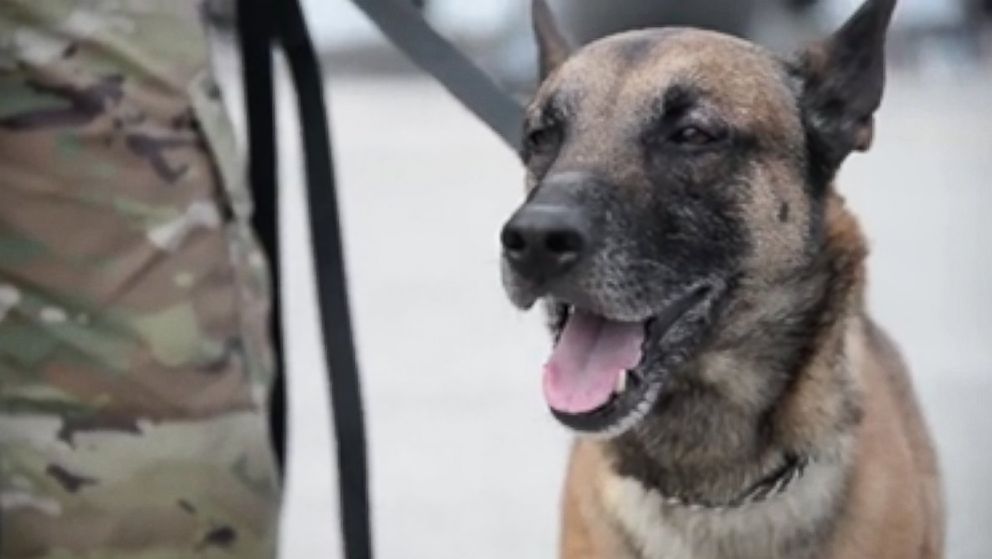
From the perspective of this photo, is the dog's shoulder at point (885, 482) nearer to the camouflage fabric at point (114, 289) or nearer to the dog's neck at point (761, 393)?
the dog's neck at point (761, 393)

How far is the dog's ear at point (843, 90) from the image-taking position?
3.18m

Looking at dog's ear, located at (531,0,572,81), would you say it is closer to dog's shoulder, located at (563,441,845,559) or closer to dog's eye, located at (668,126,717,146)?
dog's eye, located at (668,126,717,146)

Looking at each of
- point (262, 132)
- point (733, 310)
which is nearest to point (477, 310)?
point (733, 310)

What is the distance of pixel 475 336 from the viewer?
22.1 feet

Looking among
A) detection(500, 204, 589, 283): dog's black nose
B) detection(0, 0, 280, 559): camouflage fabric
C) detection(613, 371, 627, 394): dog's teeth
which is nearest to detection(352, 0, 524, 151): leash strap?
detection(500, 204, 589, 283): dog's black nose

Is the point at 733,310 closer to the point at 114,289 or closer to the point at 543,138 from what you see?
the point at 543,138

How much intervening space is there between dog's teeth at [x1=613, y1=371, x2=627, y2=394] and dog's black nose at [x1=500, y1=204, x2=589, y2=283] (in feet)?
0.52

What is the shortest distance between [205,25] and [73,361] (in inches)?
13.9

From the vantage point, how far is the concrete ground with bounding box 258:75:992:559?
5020 millimetres

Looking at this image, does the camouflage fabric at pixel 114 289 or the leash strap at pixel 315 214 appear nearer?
the camouflage fabric at pixel 114 289

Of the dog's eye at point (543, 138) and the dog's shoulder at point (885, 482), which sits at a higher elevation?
the dog's eye at point (543, 138)

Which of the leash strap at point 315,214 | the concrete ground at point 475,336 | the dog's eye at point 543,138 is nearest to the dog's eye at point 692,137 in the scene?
the dog's eye at point 543,138

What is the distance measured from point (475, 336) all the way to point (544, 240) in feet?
13.0

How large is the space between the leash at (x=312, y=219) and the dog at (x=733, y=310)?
1.56 ft
